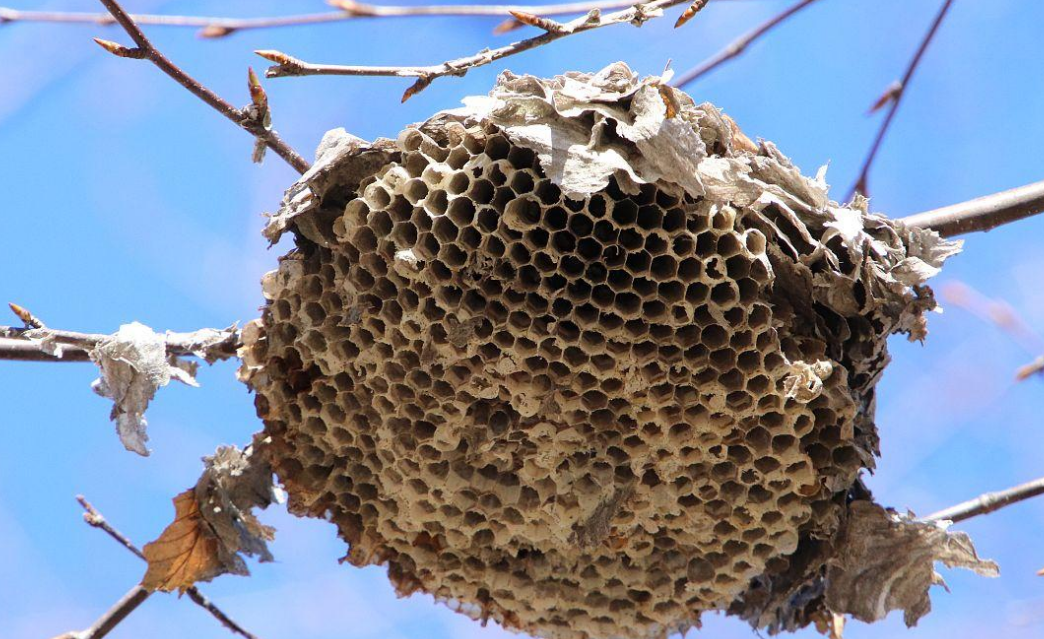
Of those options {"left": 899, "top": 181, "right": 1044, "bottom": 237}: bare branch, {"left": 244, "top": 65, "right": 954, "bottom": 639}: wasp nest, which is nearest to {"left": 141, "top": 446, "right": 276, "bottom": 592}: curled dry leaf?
{"left": 244, "top": 65, "right": 954, "bottom": 639}: wasp nest

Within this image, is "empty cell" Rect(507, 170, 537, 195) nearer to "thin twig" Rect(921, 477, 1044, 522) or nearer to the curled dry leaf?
the curled dry leaf

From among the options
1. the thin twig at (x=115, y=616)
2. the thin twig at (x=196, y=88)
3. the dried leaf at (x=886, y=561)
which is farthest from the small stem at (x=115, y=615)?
the dried leaf at (x=886, y=561)

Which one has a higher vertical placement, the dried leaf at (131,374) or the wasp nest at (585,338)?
the wasp nest at (585,338)

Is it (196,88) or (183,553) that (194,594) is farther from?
(196,88)

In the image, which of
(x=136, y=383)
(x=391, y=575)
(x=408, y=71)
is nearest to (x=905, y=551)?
(x=391, y=575)

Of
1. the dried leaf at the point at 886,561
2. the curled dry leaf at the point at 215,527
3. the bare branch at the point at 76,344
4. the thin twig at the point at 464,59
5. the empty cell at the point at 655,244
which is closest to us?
the thin twig at the point at 464,59

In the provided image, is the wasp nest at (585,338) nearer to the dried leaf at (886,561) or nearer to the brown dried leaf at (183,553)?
the dried leaf at (886,561)

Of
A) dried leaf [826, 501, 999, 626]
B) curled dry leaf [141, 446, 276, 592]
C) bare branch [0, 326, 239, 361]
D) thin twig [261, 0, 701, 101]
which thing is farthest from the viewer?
curled dry leaf [141, 446, 276, 592]

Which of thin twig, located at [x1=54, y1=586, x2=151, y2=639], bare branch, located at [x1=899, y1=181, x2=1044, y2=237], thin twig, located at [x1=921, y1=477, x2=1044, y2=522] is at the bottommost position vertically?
thin twig, located at [x1=54, y1=586, x2=151, y2=639]
